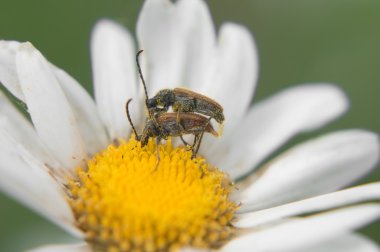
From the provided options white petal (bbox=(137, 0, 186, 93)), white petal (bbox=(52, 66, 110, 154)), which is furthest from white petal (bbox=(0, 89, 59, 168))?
white petal (bbox=(137, 0, 186, 93))

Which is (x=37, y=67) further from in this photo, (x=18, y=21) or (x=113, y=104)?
(x=18, y=21)

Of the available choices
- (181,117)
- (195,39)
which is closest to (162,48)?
(195,39)

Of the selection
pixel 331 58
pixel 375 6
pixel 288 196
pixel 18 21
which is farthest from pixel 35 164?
pixel 375 6

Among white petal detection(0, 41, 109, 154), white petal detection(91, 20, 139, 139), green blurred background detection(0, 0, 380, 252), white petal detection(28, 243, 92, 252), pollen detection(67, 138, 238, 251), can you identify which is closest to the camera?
white petal detection(28, 243, 92, 252)

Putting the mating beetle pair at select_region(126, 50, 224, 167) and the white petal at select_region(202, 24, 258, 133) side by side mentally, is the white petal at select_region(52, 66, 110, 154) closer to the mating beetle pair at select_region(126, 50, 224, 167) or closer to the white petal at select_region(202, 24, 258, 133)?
the mating beetle pair at select_region(126, 50, 224, 167)

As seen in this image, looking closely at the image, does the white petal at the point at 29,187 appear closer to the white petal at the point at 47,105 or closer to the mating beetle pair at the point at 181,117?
the white petal at the point at 47,105

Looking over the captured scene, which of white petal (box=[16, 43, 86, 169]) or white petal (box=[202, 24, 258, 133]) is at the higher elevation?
white petal (box=[202, 24, 258, 133])
